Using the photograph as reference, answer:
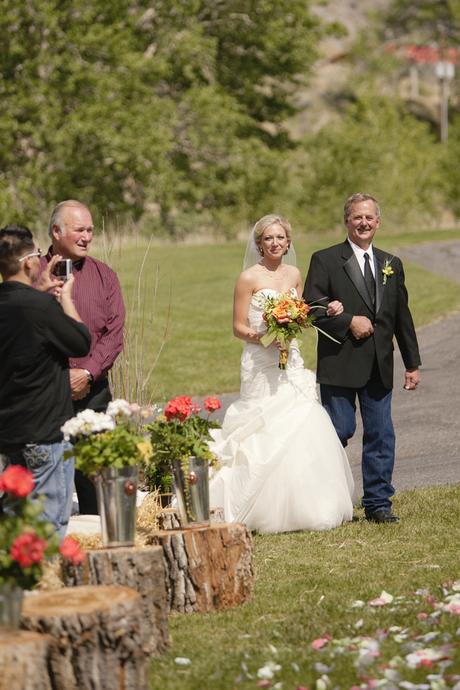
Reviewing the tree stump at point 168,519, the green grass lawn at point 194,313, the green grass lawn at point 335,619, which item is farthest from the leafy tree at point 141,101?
the tree stump at point 168,519

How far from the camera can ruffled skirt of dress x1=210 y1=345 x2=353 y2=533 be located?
9.29m

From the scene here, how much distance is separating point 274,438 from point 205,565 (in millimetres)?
2528

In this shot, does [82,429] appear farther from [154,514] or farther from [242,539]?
[154,514]

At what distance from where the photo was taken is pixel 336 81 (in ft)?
252

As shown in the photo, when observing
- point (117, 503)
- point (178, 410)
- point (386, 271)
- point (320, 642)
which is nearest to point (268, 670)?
point (320, 642)

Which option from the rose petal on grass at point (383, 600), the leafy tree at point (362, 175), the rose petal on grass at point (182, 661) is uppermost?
the leafy tree at point (362, 175)

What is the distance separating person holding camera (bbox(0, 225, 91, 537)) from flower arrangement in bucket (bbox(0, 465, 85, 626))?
104cm

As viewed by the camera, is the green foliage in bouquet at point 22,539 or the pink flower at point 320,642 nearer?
the green foliage in bouquet at point 22,539

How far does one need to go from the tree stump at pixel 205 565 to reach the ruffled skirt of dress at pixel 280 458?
2156 millimetres

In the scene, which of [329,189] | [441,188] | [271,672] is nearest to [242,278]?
[271,672]

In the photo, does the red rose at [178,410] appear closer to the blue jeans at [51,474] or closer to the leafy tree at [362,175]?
the blue jeans at [51,474]

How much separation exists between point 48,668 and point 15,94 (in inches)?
1304

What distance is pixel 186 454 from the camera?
7266 mm

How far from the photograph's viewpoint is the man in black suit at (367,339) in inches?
362
